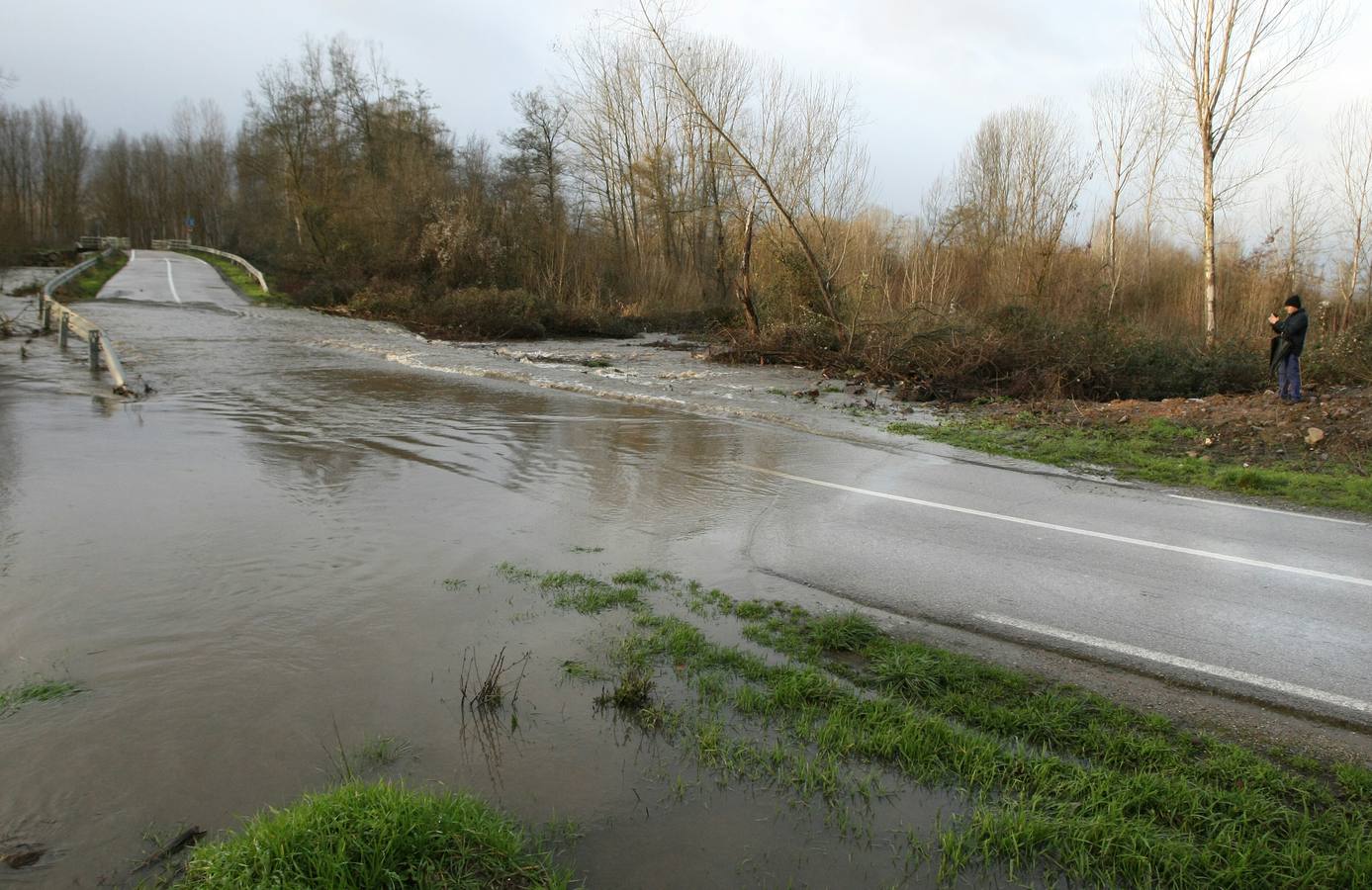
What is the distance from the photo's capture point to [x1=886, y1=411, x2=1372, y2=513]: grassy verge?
31.0 feet

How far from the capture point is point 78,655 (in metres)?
4.67

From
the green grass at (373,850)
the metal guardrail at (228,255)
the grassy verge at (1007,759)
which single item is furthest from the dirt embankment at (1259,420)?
the metal guardrail at (228,255)

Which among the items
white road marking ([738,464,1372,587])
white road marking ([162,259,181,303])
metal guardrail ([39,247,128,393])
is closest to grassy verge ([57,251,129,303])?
metal guardrail ([39,247,128,393])

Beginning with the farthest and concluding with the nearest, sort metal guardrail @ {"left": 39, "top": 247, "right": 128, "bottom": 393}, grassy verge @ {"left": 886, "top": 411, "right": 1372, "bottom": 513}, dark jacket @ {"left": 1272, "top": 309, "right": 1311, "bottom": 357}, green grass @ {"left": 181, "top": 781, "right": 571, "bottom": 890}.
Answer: metal guardrail @ {"left": 39, "top": 247, "right": 128, "bottom": 393}, dark jacket @ {"left": 1272, "top": 309, "right": 1311, "bottom": 357}, grassy verge @ {"left": 886, "top": 411, "right": 1372, "bottom": 513}, green grass @ {"left": 181, "top": 781, "right": 571, "bottom": 890}

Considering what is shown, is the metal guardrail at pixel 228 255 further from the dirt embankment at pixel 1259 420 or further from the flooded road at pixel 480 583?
the dirt embankment at pixel 1259 420

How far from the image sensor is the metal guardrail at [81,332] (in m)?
15.6

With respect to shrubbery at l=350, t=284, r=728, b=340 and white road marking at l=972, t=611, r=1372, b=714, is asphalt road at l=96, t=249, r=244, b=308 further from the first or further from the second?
white road marking at l=972, t=611, r=1372, b=714

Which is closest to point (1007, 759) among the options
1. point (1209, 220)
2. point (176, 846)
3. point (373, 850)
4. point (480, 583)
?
point (373, 850)

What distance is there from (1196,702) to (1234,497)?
5.89 meters

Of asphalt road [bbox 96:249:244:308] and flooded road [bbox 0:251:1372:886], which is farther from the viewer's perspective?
asphalt road [bbox 96:249:244:308]

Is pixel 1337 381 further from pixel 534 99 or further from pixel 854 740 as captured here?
pixel 534 99

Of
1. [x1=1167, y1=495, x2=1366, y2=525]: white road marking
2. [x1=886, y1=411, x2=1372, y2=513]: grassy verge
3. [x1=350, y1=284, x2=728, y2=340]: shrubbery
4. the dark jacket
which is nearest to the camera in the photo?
[x1=1167, y1=495, x2=1366, y2=525]: white road marking

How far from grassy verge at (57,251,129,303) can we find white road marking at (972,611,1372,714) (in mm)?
37271

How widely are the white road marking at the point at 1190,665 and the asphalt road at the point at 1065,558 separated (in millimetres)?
12
